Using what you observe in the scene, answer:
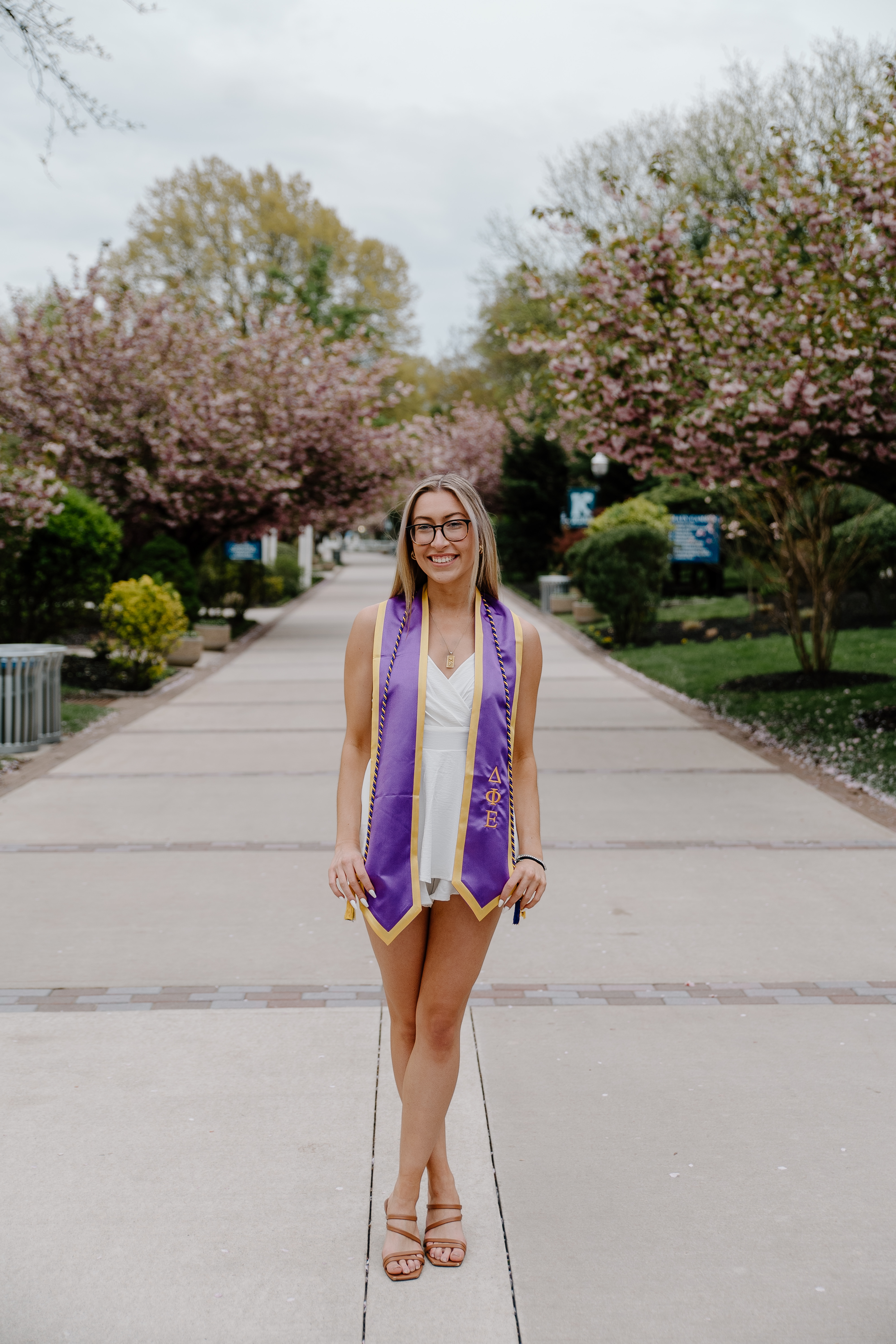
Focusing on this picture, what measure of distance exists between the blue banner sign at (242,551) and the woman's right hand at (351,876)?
75.1 feet

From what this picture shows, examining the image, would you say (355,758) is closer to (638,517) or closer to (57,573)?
(57,573)

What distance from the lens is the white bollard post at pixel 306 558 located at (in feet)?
127

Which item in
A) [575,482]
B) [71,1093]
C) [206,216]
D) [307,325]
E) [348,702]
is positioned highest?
[206,216]

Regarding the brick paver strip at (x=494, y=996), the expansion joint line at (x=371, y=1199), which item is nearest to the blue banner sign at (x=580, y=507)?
the brick paver strip at (x=494, y=996)

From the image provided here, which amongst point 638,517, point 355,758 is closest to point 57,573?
point 355,758

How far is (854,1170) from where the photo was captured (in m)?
3.40

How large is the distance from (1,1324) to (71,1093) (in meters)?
1.18

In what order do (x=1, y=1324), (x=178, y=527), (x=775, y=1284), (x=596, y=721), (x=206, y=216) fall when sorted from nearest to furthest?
(x=1, y=1324) < (x=775, y=1284) < (x=596, y=721) < (x=178, y=527) < (x=206, y=216)

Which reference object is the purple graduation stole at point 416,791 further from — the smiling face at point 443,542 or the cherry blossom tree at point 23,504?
the cherry blossom tree at point 23,504

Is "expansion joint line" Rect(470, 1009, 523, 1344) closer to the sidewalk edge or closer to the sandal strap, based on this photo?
the sandal strap

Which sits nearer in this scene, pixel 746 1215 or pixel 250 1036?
pixel 746 1215

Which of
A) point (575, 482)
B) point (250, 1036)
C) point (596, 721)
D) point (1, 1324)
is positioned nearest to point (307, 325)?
point (575, 482)

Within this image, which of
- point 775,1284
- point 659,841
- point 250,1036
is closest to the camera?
point 775,1284

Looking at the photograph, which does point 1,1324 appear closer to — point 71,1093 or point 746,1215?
point 71,1093
